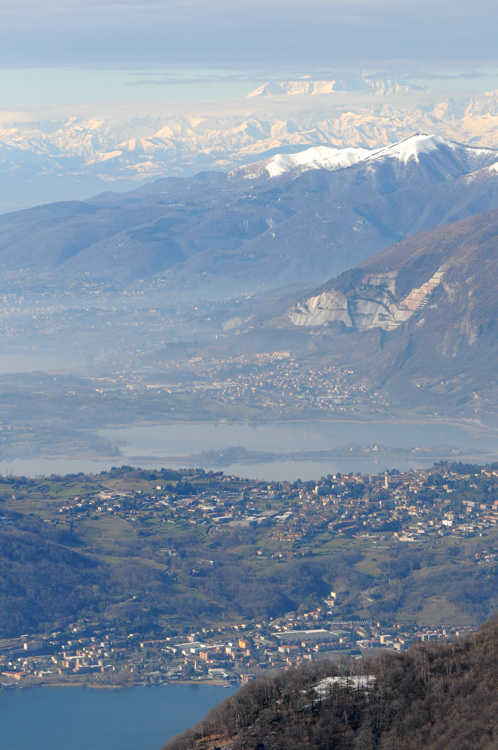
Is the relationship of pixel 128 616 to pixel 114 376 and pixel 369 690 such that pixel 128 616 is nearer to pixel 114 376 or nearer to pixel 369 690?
pixel 369 690

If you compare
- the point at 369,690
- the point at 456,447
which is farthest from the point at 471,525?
the point at 369,690

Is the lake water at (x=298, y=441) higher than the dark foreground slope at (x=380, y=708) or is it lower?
lower

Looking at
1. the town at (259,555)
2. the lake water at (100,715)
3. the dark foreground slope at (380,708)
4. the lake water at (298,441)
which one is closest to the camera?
the dark foreground slope at (380,708)

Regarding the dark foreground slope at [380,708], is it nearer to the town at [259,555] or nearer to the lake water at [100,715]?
the lake water at [100,715]

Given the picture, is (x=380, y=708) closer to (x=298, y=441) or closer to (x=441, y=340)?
(x=298, y=441)

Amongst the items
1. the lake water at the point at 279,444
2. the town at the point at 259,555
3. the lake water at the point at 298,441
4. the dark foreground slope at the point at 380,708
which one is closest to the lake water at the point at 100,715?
the town at the point at 259,555

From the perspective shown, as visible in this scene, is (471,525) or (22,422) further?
(22,422)

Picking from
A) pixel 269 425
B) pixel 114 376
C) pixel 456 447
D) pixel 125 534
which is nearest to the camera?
pixel 125 534
